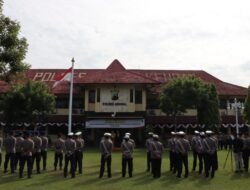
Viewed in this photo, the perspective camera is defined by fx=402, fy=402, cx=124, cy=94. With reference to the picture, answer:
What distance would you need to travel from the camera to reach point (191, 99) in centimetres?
3859

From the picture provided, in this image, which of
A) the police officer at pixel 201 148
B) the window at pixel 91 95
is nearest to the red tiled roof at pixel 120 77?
the window at pixel 91 95

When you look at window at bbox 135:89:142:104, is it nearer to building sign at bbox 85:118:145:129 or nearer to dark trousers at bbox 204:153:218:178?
building sign at bbox 85:118:145:129

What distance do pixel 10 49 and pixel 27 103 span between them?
24.4 meters

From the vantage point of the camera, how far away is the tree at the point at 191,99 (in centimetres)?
3853

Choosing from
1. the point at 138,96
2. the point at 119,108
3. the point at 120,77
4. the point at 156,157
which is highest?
the point at 120,77

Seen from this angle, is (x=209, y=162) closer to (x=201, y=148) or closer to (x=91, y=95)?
(x=201, y=148)

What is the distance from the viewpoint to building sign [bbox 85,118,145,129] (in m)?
39.7

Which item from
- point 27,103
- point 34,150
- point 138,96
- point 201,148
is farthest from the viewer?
point 138,96

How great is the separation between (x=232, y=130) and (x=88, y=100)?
16557 millimetres

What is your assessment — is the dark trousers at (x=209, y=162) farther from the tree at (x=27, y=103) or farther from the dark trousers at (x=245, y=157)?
the tree at (x=27, y=103)

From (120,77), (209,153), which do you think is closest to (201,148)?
(209,153)

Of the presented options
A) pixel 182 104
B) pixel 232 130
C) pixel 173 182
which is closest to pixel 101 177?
pixel 173 182

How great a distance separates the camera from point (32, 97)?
39.3 meters

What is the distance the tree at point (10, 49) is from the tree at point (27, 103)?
2375cm
